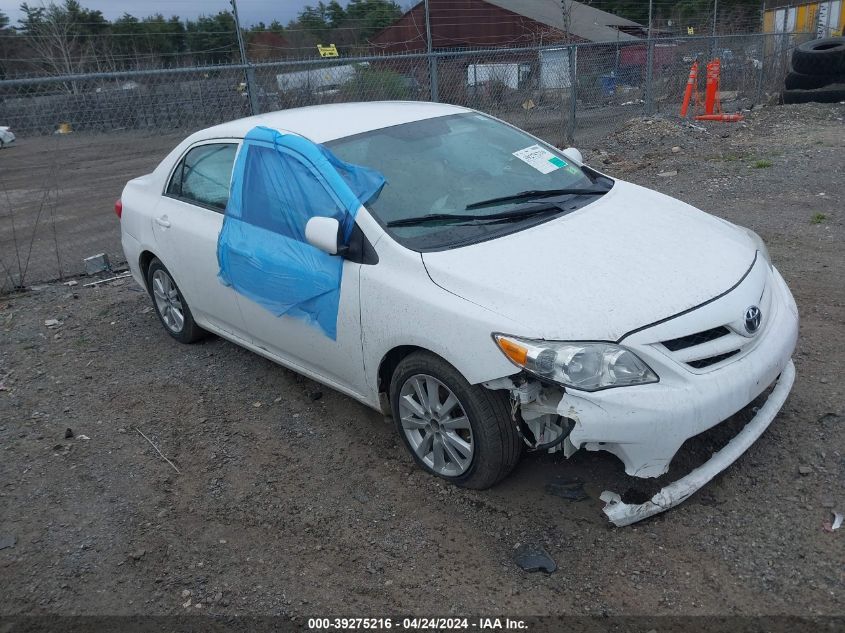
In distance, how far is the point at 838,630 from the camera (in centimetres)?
242

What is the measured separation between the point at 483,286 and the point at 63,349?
4.08m

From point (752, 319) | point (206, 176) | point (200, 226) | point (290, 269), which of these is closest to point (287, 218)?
point (290, 269)

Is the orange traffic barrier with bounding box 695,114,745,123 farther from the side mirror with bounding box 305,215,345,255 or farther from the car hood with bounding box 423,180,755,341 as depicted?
the side mirror with bounding box 305,215,345,255

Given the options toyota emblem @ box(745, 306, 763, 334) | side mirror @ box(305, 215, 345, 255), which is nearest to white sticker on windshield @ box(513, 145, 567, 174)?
side mirror @ box(305, 215, 345, 255)

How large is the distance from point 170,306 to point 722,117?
12.6 m

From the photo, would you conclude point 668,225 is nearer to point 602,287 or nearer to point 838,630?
point 602,287

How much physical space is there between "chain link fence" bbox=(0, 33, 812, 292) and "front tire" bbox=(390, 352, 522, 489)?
5.23 metres

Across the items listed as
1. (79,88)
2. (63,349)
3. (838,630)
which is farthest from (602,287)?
(79,88)

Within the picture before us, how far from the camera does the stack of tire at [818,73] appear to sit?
15336 millimetres

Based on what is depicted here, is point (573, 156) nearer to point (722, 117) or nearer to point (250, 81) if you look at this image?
point (250, 81)

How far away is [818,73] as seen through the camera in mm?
15711

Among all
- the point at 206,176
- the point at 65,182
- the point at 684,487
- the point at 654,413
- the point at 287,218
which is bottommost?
the point at 684,487

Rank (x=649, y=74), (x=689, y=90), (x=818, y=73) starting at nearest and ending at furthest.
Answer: (x=649, y=74) → (x=689, y=90) → (x=818, y=73)

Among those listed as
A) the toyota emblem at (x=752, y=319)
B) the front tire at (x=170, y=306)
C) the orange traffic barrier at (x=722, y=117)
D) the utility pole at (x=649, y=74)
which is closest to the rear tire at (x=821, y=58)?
the orange traffic barrier at (x=722, y=117)
